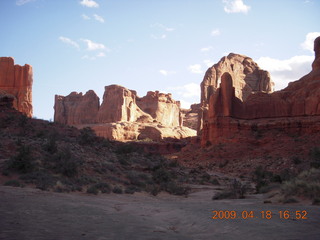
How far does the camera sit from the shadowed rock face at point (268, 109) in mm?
48000

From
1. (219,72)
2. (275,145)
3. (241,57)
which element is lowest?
(275,145)

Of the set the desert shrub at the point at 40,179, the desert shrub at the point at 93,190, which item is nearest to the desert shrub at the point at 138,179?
the desert shrub at the point at 93,190

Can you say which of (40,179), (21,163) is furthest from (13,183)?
(21,163)

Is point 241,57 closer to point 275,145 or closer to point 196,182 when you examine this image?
point 275,145

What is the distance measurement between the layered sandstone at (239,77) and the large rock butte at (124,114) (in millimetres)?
15788

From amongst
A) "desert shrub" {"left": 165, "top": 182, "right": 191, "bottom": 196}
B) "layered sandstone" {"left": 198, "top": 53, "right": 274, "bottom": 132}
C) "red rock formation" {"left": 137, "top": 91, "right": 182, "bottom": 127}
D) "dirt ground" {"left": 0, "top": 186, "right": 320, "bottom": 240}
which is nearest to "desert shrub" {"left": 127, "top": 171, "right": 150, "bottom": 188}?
"desert shrub" {"left": 165, "top": 182, "right": 191, "bottom": 196}

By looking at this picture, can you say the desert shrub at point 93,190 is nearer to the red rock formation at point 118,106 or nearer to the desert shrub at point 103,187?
the desert shrub at point 103,187

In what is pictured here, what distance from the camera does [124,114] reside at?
93312 millimetres

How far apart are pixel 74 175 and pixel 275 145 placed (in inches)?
1302

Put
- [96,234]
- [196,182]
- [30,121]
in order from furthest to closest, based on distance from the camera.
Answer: [30,121]
[196,182]
[96,234]

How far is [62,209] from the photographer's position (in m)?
9.17

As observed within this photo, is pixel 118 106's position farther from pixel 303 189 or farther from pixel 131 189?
pixel 303 189

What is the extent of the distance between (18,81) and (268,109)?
42.6 metres

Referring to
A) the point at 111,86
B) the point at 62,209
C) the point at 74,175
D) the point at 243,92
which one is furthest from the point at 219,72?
the point at 62,209
